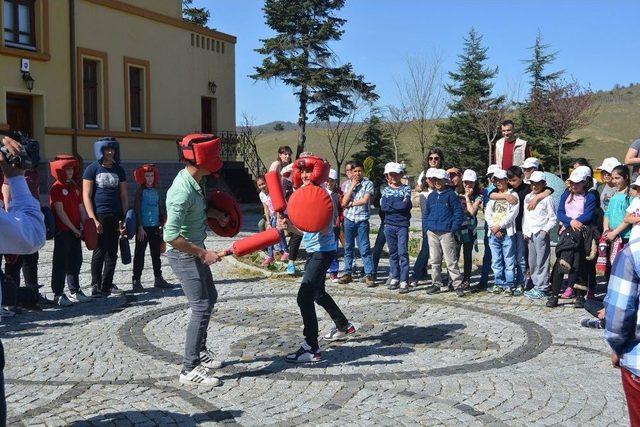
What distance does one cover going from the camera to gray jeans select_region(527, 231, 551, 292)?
30.3 ft

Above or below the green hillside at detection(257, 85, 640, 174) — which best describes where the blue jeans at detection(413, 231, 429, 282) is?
below

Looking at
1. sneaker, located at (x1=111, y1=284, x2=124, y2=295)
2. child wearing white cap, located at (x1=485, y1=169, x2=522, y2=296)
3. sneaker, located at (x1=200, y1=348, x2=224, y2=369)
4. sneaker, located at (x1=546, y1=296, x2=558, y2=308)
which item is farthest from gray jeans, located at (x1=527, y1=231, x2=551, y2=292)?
sneaker, located at (x1=111, y1=284, x2=124, y2=295)

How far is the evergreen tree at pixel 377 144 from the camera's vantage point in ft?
136

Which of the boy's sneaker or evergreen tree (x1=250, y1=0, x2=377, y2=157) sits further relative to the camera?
evergreen tree (x1=250, y1=0, x2=377, y2=157)

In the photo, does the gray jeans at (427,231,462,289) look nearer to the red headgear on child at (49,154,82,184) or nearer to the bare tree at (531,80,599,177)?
the red headgear on child at (49,154,82,184)

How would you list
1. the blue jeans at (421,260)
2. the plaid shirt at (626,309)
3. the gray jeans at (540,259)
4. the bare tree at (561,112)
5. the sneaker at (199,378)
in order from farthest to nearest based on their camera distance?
the bare tree at (561,112) → the blue jeans at (421,260) → the gray jeans at (540,259) → the sneaker at (199,378) → the plaid shirt at (626,309)

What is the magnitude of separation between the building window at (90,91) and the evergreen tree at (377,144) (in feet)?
68.8

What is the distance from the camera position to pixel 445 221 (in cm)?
965

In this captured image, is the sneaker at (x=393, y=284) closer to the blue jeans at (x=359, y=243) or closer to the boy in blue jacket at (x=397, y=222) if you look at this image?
the boy in blue jacket at (x=397, y=222)

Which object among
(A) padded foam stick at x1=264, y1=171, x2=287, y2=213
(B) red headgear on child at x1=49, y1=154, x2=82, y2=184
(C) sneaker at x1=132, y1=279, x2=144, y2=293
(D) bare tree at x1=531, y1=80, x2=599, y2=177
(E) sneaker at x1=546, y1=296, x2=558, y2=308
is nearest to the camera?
(A) padded foam stick at x1=264, y1=171, x2=287, y2=213

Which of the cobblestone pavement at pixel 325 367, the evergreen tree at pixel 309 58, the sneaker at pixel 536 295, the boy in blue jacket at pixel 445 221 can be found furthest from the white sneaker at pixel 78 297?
the evergreen tree at pixel 309 58

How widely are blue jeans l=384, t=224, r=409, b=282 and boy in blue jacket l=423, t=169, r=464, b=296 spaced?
1.24 feet

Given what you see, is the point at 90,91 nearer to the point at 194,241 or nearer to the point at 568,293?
the point at 568,293

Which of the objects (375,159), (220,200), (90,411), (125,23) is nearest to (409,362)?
(220,200)
